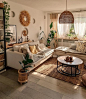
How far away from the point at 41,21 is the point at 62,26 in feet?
4.53

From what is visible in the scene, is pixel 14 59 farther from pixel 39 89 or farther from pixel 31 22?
pixel 31 22

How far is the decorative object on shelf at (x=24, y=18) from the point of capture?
4.41 meters

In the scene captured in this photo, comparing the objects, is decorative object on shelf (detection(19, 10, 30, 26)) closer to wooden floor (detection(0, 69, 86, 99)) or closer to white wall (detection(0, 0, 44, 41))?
white wall (detection(0, 0, 44, 41))

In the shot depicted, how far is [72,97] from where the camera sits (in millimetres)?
2238

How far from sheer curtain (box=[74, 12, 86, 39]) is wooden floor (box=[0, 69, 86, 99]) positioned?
147 inches

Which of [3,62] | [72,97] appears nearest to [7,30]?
[3,62]

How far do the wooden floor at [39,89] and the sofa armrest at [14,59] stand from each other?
50 centimetres

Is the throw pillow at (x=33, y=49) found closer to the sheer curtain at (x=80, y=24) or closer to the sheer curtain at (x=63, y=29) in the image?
the sheer curtain at (x=63, y=29)

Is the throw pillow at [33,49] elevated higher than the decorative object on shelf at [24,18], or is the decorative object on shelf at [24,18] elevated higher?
the decorative object on shelf at [24,18]

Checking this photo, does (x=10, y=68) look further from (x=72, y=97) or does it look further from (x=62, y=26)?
A: (x=62, y=26)

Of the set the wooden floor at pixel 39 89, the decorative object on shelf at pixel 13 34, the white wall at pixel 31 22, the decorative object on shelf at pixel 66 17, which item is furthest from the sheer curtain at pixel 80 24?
the wooden floor at pixel 39 89

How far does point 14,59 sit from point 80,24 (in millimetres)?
4291

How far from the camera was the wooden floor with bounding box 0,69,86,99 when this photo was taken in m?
2.26

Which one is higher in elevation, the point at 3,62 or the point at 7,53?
the point at 7,53
